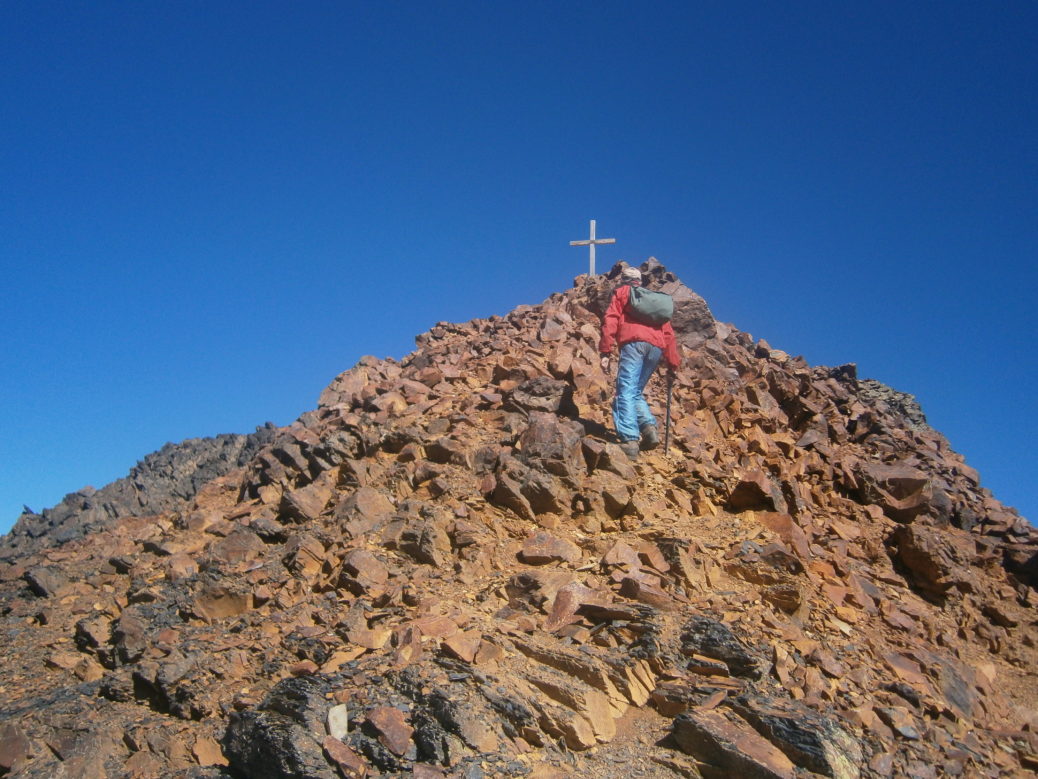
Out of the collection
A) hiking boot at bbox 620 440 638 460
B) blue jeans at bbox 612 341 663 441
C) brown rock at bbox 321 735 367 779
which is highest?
blue jeans at bbox 612 341 663 441

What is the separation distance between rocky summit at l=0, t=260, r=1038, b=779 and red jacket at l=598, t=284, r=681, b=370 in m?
1.08

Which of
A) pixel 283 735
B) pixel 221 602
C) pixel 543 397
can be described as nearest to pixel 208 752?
pixel 283 735

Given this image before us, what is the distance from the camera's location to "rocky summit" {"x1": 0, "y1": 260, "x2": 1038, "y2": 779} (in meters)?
5.04

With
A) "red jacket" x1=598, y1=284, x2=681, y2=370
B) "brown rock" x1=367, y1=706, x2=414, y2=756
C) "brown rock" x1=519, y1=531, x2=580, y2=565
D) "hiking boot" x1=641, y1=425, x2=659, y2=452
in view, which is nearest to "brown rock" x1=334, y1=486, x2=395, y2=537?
"brown rock" x1=519, y1=531, x2=580, y2=565

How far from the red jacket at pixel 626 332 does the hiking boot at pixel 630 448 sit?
1.36 m

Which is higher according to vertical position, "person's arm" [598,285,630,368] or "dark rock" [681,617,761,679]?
"person's arm" [598,285,630,368]

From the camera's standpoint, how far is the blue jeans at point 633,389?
9422 millimetres

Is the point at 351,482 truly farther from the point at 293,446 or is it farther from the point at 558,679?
the point at 558,679

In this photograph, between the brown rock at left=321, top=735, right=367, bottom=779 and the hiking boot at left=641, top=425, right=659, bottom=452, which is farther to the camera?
the hiking boot at left=641, top=425, right=659, bottom=452

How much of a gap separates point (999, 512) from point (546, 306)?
Answer: 9.29 meters

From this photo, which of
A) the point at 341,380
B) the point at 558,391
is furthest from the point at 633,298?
the point at 341,380

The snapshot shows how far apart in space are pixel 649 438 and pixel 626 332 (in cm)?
156

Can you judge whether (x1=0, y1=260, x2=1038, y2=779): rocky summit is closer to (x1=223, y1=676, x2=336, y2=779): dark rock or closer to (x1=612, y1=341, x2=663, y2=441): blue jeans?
(x1=223, y1=676, x2=336, y2=779): dark rock

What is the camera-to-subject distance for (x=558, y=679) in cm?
539
